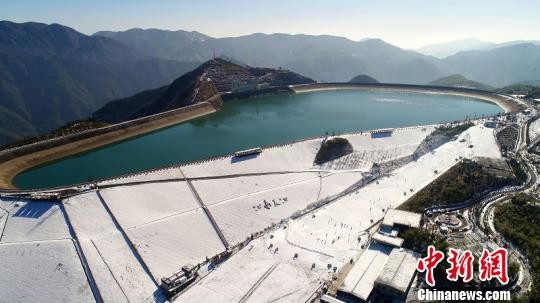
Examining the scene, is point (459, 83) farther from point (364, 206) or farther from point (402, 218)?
point (402, 218)

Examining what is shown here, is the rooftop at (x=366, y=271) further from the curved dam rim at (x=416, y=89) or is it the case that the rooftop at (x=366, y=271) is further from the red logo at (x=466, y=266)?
the curved dam rim at (x=416, y=89)

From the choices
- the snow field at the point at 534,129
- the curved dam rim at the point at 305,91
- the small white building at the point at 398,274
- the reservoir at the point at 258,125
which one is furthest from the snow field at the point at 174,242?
→ the snow field at the point at 534,129

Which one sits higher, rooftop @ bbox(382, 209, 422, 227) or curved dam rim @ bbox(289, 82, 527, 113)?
curved dam rim @ bbox(289, 82, 527, 113)

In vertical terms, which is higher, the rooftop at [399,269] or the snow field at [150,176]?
the snow field at [150,176]

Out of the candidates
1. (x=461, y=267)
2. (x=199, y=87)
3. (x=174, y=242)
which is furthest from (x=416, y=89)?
(x=174, y=242)

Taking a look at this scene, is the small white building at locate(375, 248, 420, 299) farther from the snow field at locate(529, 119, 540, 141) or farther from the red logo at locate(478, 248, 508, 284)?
the snow field at locate(529, 119, 540, 141)

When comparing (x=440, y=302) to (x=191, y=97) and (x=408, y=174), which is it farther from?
(x=191, y=97)

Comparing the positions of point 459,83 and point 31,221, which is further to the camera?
point 459,83

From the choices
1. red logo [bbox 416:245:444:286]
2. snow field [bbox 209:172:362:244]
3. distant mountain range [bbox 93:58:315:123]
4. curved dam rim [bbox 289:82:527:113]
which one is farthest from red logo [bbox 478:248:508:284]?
curved dam rim [bbox 289:82:527:113]
